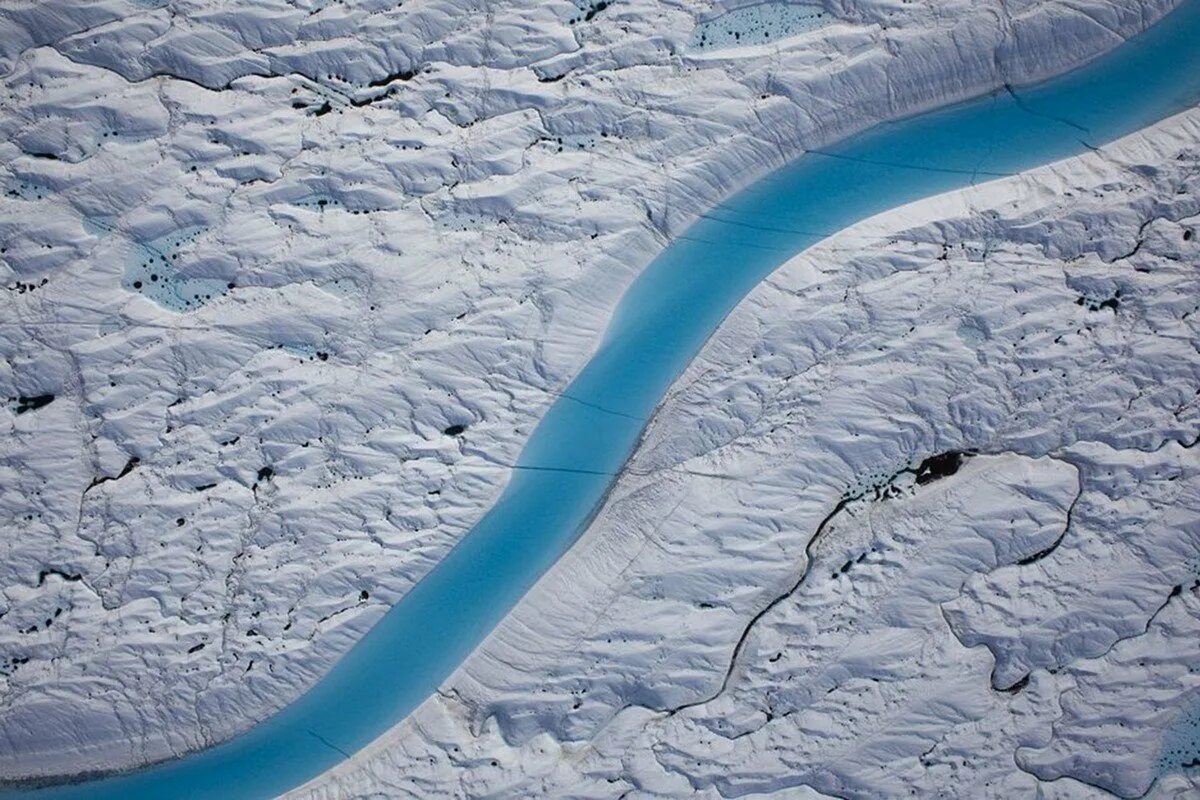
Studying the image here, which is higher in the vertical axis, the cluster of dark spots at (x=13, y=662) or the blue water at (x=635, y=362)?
the blue water at (x=635, y=362)

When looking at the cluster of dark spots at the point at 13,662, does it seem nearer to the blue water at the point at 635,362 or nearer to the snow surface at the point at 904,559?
the blue water at the point at 635,362

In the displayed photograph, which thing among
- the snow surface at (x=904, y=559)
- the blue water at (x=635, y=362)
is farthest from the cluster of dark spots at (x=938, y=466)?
the blue water at (x=635, y=362)

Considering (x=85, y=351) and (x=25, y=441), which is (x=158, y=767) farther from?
(x=85, y=351)

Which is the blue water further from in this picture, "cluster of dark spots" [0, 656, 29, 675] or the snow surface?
"cluster of dark spots" [0, 656, 29, 675]

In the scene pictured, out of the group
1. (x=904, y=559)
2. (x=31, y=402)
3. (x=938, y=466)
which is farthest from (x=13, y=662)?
(x=938, y=466)

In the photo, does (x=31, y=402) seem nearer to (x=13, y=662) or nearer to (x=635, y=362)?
(x=13, y=662)

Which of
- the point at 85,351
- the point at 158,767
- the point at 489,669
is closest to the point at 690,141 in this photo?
the point at 489,669

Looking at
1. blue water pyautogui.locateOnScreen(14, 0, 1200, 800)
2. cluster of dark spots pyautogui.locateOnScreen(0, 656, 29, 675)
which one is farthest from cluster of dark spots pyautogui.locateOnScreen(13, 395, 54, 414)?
blue water pyautogui.locateOnScreen(14, 0, 1200, 800)
